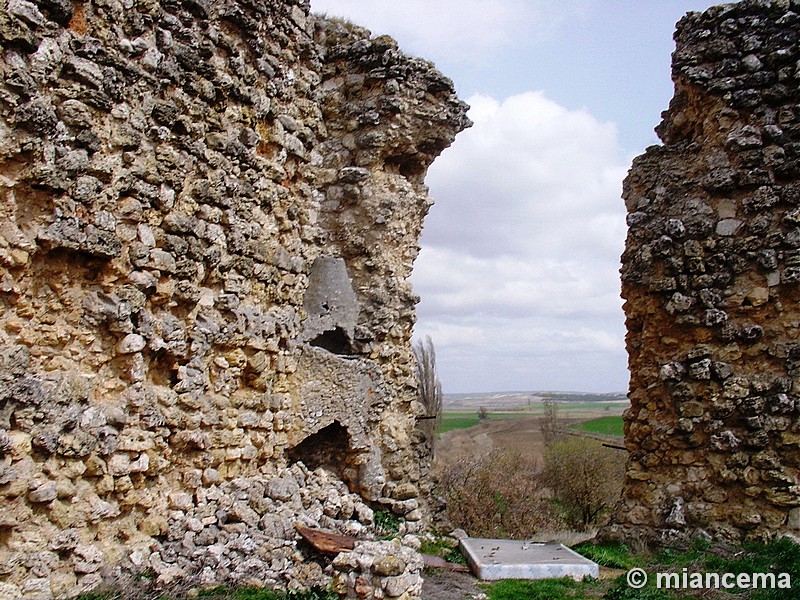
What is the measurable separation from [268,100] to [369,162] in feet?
7.37

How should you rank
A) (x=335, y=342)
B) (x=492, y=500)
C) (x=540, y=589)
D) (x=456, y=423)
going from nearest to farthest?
(x=540, y=589) < (x=335, y=342) < (x=492, y=500) < (x=456, y=423)

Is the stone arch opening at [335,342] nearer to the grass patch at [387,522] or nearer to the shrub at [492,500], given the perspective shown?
the grass patch at [387,522]

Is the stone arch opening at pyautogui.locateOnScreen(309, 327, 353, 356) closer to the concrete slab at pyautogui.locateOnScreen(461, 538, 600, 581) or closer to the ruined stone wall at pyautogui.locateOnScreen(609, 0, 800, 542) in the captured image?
the concrete slab at pyautogui.locateOnScreen(461, 538, 600, 581)

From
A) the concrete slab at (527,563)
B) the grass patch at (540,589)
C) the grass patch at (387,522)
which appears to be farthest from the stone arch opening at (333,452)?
the grass patch at (540,589)

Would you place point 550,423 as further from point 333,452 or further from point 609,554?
point 333,452

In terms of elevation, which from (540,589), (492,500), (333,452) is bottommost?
(492,500)

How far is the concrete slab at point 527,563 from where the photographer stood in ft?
20.6

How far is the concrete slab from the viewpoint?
6.29m

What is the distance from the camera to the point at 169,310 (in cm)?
461

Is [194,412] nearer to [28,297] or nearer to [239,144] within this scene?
[28,297]

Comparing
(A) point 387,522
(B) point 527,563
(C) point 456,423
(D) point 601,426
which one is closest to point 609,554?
(B) point 527,563

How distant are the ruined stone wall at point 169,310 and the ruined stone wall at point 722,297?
269 centimetres

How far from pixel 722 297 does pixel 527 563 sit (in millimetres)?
3302

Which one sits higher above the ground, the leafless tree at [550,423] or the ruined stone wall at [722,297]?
the ruined stone wall at [722,297]
